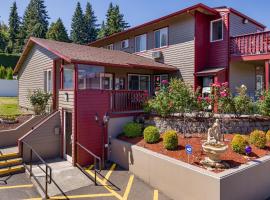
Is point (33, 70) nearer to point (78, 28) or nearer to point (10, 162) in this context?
point (10, 162)

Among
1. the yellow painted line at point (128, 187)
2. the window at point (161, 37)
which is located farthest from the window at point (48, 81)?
the yellow painted line at point (128, 187)

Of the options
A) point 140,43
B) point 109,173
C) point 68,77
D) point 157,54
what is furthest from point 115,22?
point 109,173

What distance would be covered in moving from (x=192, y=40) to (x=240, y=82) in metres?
4.17

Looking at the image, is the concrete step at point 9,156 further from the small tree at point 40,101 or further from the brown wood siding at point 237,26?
the brown wood siding at point 237,26

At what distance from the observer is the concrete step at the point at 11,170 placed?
350 inches

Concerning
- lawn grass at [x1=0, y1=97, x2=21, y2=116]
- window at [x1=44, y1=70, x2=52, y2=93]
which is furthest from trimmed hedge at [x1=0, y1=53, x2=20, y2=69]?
window at [x1=44, y1=70, x2=52, y2=93]

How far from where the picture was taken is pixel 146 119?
11641 mm

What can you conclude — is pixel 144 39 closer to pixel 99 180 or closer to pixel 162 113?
pixel 162 113

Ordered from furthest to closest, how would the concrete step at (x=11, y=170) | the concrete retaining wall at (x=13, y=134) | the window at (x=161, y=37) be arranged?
the window at (x=161, y=37), the concrete retaining wall at (x=13, y=134), the concrete step at (x=11, y=170)

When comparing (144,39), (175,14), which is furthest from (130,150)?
(144,39)

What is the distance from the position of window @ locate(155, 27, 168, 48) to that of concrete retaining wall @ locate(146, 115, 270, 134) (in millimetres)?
7446

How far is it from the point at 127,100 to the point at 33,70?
812cm

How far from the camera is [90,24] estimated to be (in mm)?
62844

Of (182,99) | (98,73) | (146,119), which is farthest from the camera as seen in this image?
(98,73)
